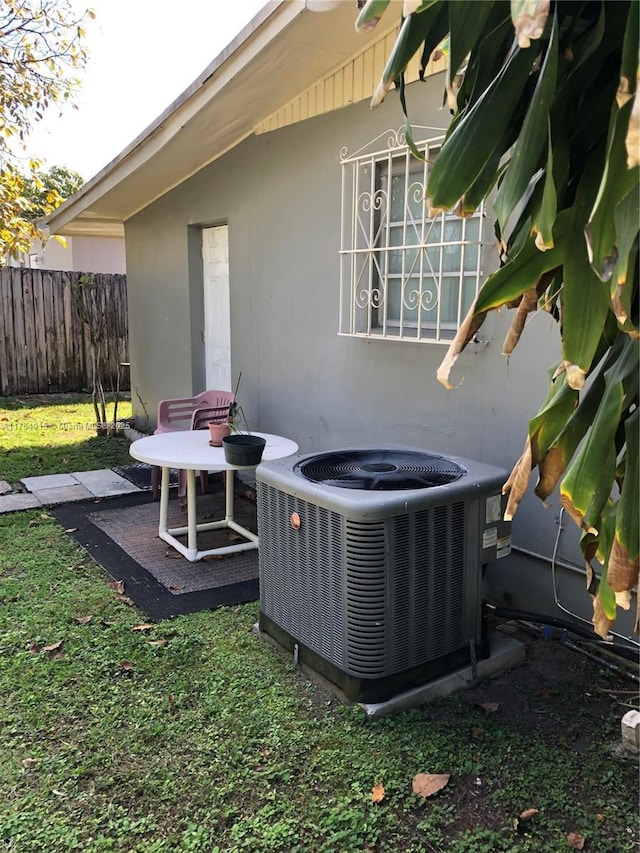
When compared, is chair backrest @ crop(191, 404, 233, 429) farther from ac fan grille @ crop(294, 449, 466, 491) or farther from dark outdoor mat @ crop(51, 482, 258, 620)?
ac fan grille @ crop(294, 449, 466, 491)

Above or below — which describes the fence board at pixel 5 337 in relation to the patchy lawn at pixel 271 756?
above

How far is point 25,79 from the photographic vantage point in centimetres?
781

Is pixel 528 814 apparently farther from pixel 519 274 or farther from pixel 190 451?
pixel 190 451

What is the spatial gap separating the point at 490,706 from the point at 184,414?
441 centimetres

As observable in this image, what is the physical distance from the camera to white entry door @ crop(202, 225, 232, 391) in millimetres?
6664

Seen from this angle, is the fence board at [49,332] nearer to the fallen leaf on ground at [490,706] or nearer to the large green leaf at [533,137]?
the fallen leaf on ground at [490,706]

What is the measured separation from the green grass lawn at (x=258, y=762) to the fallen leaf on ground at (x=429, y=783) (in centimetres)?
2

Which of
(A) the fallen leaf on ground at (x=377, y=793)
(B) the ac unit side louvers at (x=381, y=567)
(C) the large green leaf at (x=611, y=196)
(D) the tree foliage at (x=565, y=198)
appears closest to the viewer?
(C) the large green leaf at (x=611, y=196)

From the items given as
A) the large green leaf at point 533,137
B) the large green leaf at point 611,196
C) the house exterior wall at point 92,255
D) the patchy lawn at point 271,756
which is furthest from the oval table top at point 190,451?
the house exterior wall at point 92,255

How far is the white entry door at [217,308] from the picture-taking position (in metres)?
6.66

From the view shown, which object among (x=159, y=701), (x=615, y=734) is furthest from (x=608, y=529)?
(x=159, y=701)

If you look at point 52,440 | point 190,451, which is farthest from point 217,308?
point 52,440

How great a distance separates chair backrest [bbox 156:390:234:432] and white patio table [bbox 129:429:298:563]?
3.29 feet

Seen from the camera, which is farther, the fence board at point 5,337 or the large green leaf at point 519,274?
the fence board at point 5,337
